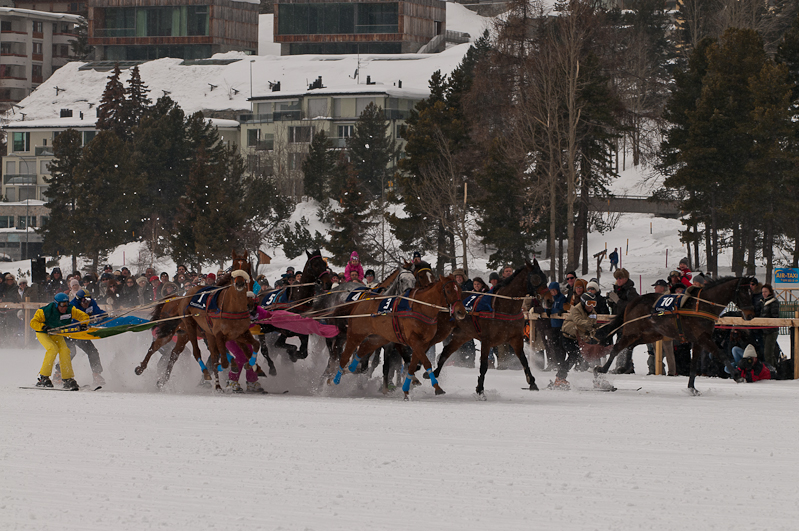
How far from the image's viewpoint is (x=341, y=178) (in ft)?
205

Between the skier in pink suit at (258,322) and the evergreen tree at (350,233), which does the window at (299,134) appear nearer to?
the evergreen tree at (350,233)

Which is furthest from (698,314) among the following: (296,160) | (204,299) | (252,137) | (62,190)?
(252,137)

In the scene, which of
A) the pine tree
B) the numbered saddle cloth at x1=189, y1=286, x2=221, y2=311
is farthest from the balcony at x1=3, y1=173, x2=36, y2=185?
the numbered saddle cloth at x1=189, y1=286, x2=221, y2=311

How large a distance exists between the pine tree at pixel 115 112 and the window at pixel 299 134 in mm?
13147

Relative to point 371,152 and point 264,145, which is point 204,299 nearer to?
point 371,152

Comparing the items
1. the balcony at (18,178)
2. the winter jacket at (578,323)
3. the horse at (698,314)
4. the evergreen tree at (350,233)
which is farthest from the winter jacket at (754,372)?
the balcony at (18,178)

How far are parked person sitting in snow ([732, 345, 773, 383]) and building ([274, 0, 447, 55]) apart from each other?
9675 cm

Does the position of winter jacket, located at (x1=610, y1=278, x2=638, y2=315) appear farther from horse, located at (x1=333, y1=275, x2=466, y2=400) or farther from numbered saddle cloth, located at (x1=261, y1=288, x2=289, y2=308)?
numbered saddle cloth, located at (x1=261, y1=288, x2=289, y2=308)

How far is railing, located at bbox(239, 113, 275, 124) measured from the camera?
88.4 metres

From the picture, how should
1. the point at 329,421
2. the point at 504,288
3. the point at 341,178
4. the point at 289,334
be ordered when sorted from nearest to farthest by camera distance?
the point at 329,421, the point at 504,288, the point at 289,334, the point at 341,178

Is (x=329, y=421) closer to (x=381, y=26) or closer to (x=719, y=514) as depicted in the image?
(x=719, y=514)

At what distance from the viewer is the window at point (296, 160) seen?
77.4 metres

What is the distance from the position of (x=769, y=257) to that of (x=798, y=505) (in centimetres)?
3182

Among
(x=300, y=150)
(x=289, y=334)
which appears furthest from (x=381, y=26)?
(x=289, y=334)
